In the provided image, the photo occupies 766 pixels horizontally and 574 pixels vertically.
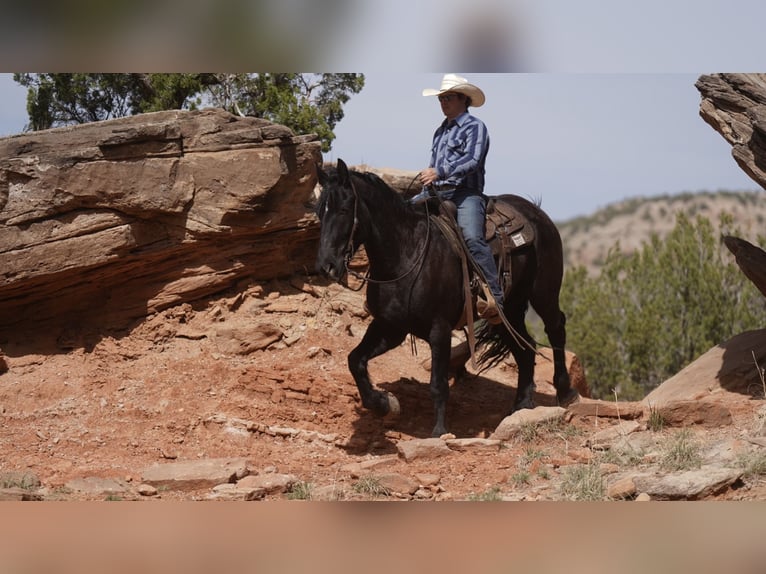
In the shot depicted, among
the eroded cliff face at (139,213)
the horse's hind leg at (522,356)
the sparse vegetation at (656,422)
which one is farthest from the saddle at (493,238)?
the eroded cliff face at (139,213)

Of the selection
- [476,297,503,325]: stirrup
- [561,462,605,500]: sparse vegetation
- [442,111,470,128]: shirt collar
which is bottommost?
[561,462,605,500]: sparse vegetation

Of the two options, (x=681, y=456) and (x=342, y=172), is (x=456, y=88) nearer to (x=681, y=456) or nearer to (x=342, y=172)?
(x=342, y=172)

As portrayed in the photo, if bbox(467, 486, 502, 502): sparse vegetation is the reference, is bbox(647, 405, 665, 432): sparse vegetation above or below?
above

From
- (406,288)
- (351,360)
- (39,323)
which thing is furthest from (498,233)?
(39,323)

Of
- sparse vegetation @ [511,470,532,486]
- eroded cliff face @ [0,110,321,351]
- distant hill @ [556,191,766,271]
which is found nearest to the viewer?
sparse vegetation @ [511,470,532,486]

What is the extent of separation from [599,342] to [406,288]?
1840 centimetres

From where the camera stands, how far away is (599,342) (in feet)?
84.8

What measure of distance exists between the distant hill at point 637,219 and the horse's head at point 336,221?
181ft

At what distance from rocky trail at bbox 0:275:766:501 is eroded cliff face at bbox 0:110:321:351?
0.39 meters

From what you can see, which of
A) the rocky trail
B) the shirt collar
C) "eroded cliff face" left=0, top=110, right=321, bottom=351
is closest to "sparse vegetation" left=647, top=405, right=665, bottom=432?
the rocky trail

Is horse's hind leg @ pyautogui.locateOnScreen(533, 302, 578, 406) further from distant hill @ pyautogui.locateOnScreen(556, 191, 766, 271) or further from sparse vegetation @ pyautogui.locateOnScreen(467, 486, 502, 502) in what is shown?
distant hill @ pyautogui.locateOnScreen(556, 191, 766, 271)

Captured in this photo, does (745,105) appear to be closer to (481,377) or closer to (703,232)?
(481,377)

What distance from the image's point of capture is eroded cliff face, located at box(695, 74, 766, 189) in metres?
8.96

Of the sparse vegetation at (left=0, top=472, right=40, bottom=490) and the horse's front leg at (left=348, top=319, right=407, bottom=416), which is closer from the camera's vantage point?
the sparse vegetation at (left=0, top=472, right=40, bottom=490)
